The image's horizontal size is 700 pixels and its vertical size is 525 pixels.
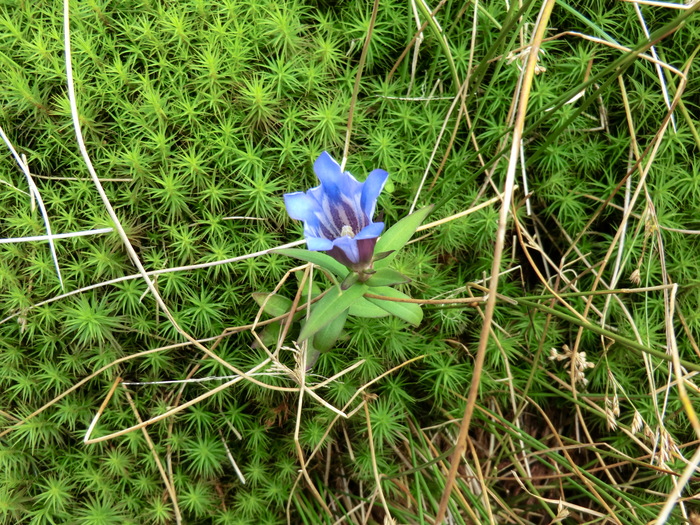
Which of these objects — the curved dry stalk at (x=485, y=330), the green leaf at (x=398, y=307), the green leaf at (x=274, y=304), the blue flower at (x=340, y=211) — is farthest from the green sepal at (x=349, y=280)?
the curved dry stalk at (x=485, y=330)

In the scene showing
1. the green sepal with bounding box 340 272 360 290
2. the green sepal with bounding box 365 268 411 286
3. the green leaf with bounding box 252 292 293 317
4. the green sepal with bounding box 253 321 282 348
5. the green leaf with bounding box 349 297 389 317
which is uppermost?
the green sepal with bounding box 340 272 360 290

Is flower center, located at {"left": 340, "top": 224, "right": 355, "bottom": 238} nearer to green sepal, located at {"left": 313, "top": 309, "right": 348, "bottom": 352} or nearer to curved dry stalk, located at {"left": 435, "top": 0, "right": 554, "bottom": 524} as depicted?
green sepal, located at {"left": 313, "top": 309, "right": 348, "bottom": 352}

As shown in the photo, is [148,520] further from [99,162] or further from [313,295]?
[99,162]

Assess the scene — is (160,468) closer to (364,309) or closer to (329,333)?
(329,333)

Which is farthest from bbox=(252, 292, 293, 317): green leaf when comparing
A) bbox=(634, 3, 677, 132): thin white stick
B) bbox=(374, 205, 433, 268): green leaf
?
bbox=(634, 3, 677, 132): thin white stick

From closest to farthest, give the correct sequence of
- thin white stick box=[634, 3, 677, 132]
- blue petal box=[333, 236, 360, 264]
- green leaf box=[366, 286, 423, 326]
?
blue petal box=[333, 236, 360, 264] < green leaf box=[366, 286, 423, 326] < thin white stick box=[634, 3, 677, 132]
